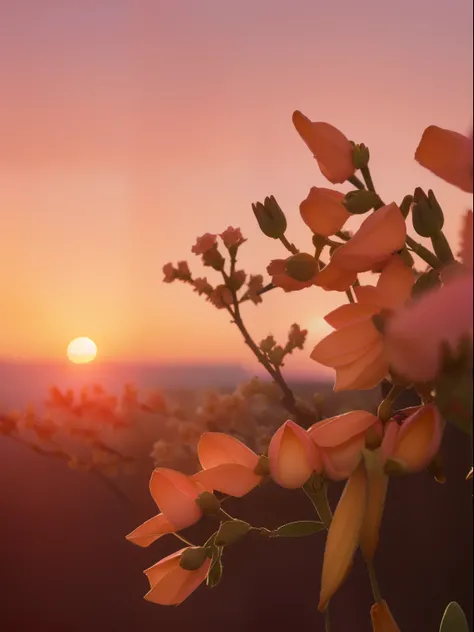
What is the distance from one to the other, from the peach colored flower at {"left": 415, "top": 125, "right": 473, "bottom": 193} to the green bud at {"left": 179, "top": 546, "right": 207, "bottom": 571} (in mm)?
139

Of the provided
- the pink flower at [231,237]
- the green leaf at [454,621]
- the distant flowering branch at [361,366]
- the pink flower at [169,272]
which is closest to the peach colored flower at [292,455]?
the distant flowering branch at [361,366]

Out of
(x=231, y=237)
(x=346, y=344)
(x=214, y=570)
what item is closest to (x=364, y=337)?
(x=346, y=344)

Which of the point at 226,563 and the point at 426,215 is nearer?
the point at 426,215

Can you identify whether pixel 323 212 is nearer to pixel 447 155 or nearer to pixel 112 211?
pixel 447 155

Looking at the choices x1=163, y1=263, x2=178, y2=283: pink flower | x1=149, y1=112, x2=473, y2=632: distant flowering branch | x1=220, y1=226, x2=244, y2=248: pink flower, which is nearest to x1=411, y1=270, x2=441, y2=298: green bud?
x1=149, y1=112, x2=473, y2=632: distant flowering branch

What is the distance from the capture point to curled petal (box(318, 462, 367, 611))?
0.17 metres

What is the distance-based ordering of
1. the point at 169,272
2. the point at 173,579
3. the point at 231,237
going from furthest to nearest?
the point at 169,272 < the point at 231,237 < the point at 173,579

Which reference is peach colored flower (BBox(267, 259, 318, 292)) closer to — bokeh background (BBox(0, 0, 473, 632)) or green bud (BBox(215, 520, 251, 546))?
green bud (BBox(215, 520, 251, 546))

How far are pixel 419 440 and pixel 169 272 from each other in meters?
0.56

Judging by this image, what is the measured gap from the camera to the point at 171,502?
22cm

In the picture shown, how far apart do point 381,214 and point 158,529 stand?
12cm

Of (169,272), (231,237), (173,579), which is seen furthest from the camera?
(169,272)

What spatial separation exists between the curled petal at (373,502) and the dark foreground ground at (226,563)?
55 centimetres

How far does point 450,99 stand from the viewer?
3.44ft
